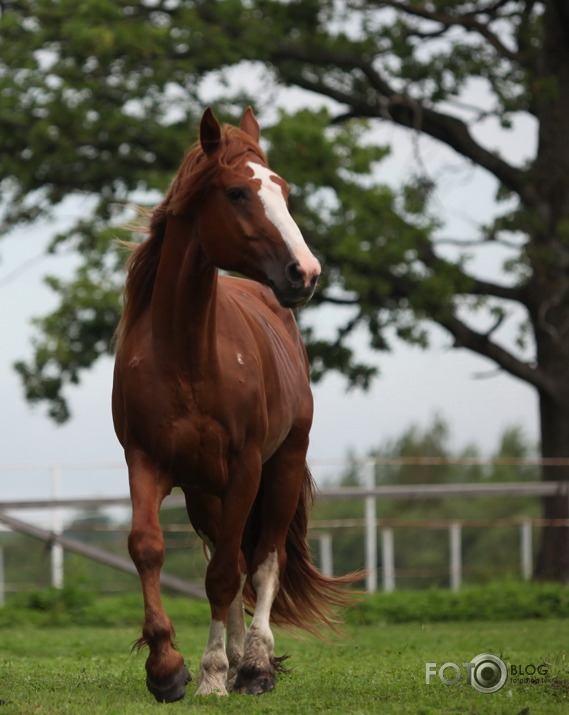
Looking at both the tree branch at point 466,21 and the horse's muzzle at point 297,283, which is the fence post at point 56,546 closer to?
the tree branch at point 466,21

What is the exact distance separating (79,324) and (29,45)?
3.61 metres

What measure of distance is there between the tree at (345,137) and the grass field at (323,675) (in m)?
5.77

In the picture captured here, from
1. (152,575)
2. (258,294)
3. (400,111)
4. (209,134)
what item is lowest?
(152,575)

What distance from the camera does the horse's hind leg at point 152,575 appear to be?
15.7 feet

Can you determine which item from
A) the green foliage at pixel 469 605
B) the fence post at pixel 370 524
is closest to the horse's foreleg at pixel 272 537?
the green foliage at pixel 469 605

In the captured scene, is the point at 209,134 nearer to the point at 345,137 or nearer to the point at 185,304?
the point at 185,304

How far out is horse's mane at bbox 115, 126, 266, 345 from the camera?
17.0ft

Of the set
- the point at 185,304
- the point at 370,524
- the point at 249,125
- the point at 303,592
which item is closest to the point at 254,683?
the point at 303,592

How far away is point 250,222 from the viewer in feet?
16.3

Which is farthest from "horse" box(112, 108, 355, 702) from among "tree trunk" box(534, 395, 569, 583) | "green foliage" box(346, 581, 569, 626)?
"tree trunk" box(534, 395, 569, 583)

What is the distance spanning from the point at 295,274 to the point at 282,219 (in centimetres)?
27

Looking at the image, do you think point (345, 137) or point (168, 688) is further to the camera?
point (345, 137)

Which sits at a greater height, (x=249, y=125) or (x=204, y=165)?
(x=249, y=125)

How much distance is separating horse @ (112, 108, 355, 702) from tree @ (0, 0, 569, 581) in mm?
8888
